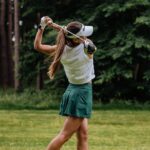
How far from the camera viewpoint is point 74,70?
6.07 m

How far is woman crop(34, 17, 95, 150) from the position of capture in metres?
6.01

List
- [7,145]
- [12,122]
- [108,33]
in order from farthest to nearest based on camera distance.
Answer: [108,33], [12,122], [7,145]

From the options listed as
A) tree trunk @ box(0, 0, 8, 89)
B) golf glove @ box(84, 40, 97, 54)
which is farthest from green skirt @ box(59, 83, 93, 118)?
tree trunk @ box(0, 0, 8, 89)

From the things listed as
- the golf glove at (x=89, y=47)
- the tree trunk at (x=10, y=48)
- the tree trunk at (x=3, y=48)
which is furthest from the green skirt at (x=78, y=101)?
the tree trunk at (x=10, y=48)

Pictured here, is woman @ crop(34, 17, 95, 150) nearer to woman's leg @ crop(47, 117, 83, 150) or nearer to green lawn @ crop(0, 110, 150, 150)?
woman's leg @ crop(47, 117, 83, 150)

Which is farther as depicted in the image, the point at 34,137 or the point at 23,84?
the point at 23,84

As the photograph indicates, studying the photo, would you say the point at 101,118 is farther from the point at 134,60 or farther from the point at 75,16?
the point at 75,16

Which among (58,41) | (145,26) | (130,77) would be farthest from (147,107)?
(58,41)

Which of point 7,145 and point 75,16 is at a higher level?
point 75,16

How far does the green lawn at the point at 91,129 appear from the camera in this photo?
8.90 metres

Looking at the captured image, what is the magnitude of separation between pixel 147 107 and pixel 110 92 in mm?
1713

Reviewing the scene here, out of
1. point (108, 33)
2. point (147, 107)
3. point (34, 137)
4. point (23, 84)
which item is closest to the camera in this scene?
point (34, 137)

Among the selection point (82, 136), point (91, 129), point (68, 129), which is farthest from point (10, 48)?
point (68, 129)

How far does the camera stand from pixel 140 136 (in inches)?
395
